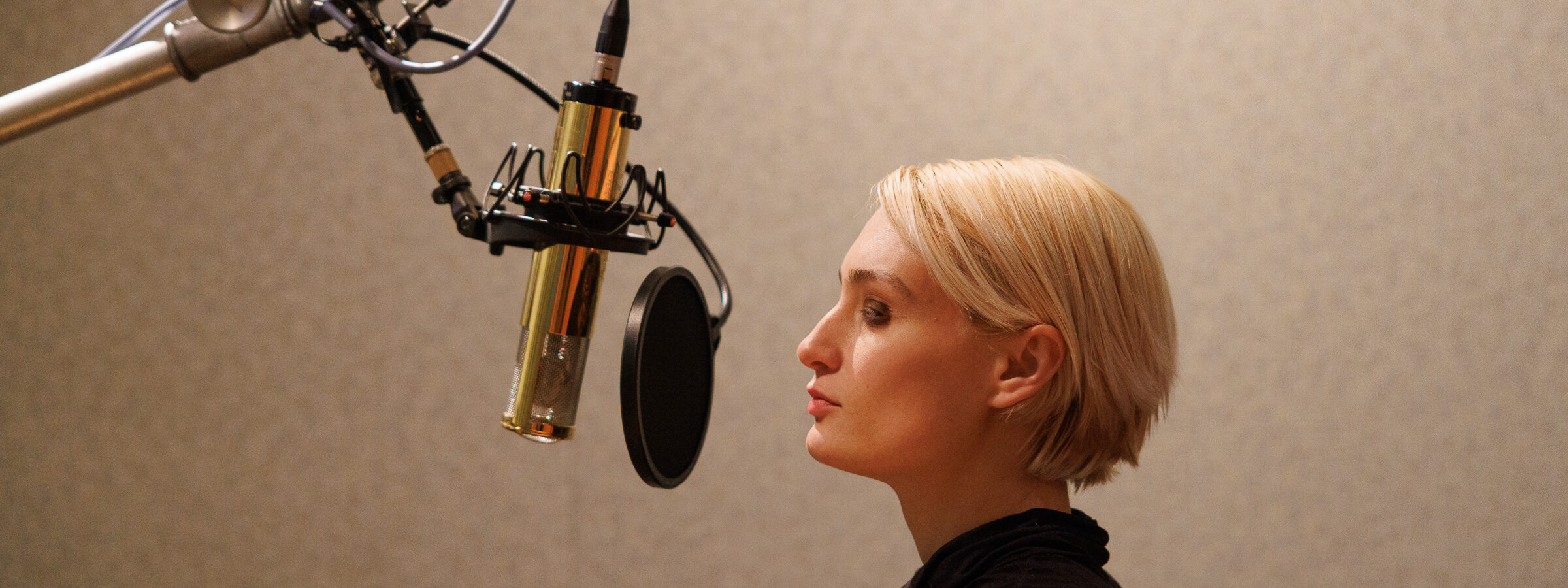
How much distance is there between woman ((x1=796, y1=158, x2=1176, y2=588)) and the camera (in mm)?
842

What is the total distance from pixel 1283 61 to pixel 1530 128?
422mm

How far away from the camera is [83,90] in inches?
18.7

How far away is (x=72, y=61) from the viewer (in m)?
1.67

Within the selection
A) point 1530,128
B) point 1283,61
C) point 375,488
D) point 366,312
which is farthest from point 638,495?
point 1530,128

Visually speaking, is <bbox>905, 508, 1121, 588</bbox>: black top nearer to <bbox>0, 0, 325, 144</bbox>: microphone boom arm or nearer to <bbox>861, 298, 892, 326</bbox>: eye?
<bbox>861, 298, 892, 326</bbox>: eye

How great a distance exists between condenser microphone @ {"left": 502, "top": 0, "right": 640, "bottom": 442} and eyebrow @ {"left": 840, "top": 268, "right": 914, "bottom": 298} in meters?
0.36

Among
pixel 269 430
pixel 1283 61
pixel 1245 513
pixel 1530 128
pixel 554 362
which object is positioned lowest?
pixel 1245 513

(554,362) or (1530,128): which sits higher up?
(1530,128)

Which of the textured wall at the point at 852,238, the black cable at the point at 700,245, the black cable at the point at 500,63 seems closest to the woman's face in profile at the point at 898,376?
the black cable at the point at 700,245

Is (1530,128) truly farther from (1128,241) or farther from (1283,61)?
(1128,241)

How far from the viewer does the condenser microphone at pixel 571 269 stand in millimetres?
518

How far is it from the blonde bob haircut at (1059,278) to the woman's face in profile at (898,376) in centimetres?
2

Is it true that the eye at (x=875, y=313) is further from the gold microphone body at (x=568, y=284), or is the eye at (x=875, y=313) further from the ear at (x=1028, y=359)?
the gold microphone body at (x=568, y=284)

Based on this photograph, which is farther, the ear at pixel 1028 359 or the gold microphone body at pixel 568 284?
the ear at pixel 1028 359
